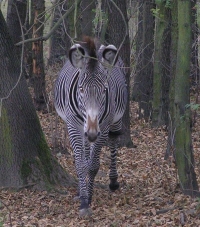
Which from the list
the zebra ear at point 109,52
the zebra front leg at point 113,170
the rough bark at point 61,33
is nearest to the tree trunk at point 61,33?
the rough bark at point 61,33

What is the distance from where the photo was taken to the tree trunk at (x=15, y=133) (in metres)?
9.27

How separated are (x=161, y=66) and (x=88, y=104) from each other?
8309mm

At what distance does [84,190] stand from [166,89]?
8495 millimetres

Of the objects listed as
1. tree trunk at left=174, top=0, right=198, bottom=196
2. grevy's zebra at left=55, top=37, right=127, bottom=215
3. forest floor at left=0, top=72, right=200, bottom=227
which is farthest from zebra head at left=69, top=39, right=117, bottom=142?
forest floor at left=0, top=72, right=200, bottom=227

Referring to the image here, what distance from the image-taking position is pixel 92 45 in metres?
8.48

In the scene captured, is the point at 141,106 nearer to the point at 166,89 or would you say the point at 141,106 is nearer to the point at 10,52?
the point at 166,89

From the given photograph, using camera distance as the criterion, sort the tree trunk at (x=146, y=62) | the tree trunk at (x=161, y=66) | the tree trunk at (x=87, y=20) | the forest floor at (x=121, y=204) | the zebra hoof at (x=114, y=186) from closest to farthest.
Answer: the forest floor at (x=121, y=204) → the zebra hoof at (x=114, y=186) → the tree trunk at (x=161, y=66) → the tree trunk at (x=87, y=20) → the tree trunk at (x=146, y=62)

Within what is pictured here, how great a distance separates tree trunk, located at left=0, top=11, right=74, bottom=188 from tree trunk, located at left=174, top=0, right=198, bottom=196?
2.61m

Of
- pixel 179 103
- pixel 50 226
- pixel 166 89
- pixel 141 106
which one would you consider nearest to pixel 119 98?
pixel 179 103

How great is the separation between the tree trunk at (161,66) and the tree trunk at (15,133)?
6.08 m

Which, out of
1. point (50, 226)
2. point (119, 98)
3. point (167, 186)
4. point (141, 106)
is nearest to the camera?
point (50, 226)

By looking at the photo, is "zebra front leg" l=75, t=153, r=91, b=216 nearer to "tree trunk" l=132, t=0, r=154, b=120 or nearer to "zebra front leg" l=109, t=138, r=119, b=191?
"zebra front leg" l=109, t=138, r=119, b=191

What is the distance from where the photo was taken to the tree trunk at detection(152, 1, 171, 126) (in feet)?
49.2

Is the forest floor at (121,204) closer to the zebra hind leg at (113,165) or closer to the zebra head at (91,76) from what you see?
the zebra hind leg at (113,165)
